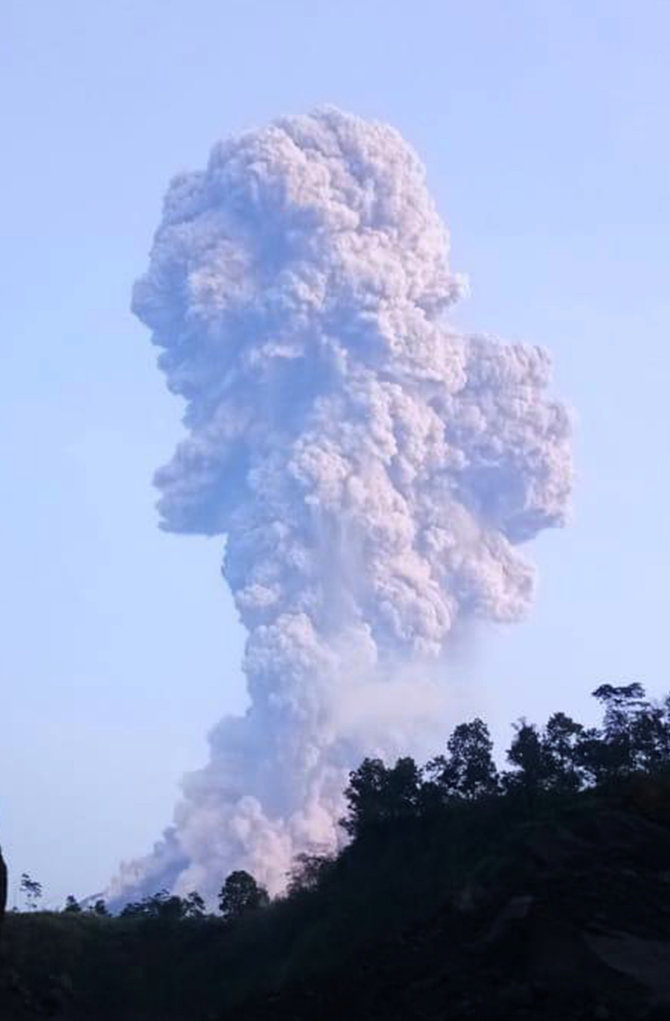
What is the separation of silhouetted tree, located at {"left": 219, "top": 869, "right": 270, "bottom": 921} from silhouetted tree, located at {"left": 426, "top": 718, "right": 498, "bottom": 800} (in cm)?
843

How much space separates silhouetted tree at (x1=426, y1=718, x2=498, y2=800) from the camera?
142 ft

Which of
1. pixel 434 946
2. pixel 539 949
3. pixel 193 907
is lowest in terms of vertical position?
pixel 539 949

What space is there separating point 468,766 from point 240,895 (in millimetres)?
10608

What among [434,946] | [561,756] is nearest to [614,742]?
[561,756]

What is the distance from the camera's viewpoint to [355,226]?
68438 mm

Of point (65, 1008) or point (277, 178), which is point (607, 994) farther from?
point (277, 178)

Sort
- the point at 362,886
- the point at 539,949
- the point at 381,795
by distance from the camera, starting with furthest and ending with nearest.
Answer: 1. the point at 381,795
2. the point at 362,886
3. the point at 539,949

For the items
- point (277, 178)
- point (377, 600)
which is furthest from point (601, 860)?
point (277, 178)

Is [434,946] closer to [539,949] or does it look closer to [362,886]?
[539,949]

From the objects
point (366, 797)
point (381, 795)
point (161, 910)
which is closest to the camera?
point (381, 795)

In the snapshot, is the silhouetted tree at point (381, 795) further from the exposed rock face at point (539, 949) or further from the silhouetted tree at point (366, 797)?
the exposed rock face at point (539, 949)

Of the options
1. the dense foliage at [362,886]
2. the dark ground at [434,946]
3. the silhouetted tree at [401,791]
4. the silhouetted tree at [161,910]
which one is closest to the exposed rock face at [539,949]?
the dark ground at [434,946]

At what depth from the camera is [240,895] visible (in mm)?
50719

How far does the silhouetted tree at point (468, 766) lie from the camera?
4325cm
